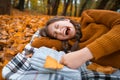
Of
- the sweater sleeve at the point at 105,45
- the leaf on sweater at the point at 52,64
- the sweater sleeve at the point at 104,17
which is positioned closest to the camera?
the leaf on sweater at the point at 52,64

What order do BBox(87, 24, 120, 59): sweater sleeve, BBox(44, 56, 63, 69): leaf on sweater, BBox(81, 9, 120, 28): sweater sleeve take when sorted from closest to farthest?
BBox(44, 56, 63, 69): leaf on sweater, BBox(87, 24, 120, 59): sweater sleeve, BBox(81, 9, 120, 28): sweater sleeve

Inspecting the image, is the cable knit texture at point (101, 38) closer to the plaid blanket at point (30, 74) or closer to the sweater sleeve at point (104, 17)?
the sweater sleeve at point (104, 17)

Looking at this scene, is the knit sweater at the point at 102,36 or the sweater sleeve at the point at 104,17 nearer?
the knit sweater at the point at 102,36

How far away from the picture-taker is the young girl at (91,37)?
88.6 inches

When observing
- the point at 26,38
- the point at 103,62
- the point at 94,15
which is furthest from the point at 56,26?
the point at 26,38

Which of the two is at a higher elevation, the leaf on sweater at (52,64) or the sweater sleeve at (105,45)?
the sweater sleeve at (105,45)

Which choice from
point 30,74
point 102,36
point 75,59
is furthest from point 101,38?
point 30,74

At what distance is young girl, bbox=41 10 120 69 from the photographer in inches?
88.6

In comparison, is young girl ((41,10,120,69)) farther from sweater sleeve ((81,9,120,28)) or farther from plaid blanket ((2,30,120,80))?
plaid blanket ((2,30,120,80))

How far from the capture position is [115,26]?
2.60 m

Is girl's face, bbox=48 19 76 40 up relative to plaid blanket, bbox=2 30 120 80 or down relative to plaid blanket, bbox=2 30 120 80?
up

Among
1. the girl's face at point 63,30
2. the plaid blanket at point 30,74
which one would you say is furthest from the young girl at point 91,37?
the plaid blanket at point 30,74

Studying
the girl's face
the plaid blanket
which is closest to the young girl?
the girl's face

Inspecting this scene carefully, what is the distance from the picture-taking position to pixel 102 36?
7.98 feet
